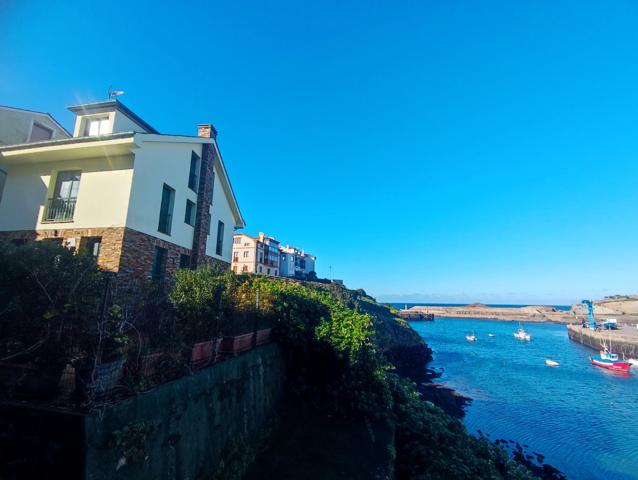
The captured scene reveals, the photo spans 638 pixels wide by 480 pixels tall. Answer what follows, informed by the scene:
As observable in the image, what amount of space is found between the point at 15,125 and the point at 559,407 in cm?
4473

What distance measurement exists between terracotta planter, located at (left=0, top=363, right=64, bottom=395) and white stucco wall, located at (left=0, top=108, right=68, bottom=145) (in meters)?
18.3

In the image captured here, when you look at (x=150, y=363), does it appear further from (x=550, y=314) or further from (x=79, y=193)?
(x=550, y=314)

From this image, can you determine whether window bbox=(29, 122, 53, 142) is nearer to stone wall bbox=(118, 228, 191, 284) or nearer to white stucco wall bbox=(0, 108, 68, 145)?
white stucco wall bbox=(0, 108, 68, 145)

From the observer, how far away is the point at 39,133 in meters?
18.5

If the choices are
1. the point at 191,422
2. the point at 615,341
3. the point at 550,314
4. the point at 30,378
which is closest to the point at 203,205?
the point at 191,422

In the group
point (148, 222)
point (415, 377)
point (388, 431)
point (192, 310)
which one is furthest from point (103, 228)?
point (415, 377)

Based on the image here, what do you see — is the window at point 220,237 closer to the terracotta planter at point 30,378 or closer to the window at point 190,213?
the window at point 190,213

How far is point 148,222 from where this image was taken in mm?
13625

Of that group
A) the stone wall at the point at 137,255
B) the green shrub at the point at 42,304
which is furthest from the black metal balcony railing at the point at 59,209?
the green shrub at the point at 42,304

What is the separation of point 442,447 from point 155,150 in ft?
58.2

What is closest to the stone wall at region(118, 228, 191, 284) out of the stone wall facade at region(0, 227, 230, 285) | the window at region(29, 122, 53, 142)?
the stone wall facade at region(0, 227, 230, 285)

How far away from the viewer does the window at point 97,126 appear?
1535cm

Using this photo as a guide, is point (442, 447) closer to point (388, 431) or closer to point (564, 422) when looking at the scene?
point (388, 431)

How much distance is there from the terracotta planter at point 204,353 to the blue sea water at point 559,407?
22.0 metres
